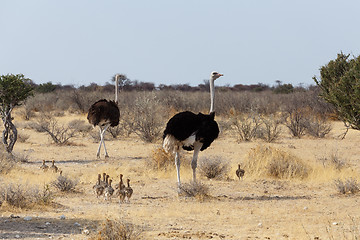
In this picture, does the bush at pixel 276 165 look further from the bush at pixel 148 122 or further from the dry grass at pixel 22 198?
the bush at pixel 148 122

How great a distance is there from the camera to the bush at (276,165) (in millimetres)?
13891

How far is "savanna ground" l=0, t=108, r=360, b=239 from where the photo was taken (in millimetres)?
8078

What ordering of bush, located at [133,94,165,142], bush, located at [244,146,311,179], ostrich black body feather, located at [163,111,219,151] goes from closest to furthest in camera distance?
ostrich black body feather, located at [163,111,219,151] < bush, located at [244,146,311,179] < bush, located at [133,94,165,142]

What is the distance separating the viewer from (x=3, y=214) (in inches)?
362

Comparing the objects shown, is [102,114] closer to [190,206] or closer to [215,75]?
[215,75]

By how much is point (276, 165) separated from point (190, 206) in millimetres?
4257

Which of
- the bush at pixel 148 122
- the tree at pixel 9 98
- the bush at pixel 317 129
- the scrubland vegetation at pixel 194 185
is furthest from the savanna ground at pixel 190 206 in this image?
the bush at pixel 317 129

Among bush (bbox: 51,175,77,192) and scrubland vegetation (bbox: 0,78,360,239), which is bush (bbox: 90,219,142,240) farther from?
bush (bbox: 51,175,77,192)

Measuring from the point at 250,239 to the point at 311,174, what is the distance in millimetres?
6640

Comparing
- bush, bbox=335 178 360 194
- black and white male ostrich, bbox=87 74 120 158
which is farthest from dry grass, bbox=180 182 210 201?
black and white male ostrich, bbox=87 74 120 158

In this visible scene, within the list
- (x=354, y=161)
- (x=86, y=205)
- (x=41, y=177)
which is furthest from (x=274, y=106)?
→ (x=86, y=205)

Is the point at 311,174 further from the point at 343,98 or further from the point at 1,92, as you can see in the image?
the point at 1,92

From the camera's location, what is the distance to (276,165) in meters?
14.0

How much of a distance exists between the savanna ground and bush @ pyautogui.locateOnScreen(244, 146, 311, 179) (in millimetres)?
123
